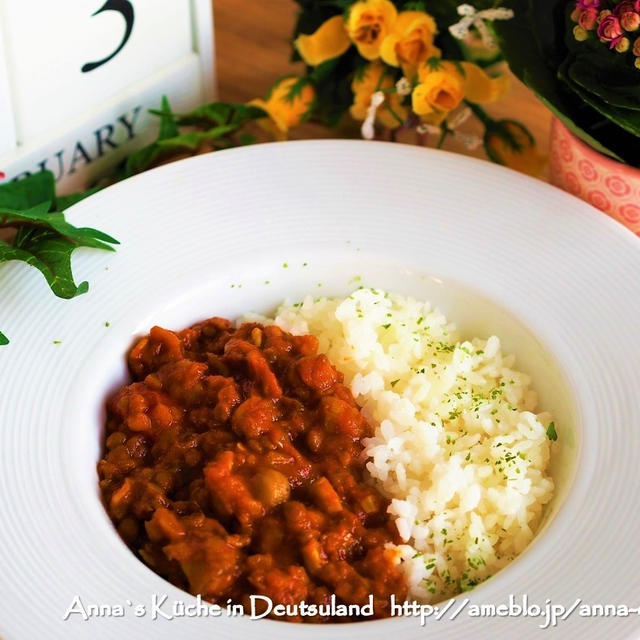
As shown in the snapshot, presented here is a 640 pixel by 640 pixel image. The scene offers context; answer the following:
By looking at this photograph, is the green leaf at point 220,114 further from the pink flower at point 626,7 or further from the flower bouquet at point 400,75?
the pink flower at point 626,7

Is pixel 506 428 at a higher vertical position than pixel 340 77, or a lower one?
lower

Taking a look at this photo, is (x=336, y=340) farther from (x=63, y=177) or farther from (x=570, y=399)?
(x=63, y=177)

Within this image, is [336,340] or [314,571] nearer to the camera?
[314,571]

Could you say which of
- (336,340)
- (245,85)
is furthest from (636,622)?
(245,85)

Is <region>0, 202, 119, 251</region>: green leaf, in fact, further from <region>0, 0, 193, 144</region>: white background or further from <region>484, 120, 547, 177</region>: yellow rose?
<region>484, 120, 547, 177</region>: yellow rose

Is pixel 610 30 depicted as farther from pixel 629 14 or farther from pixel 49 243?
pixel 49 243

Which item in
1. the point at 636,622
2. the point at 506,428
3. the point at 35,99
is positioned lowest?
the point at 506,428
